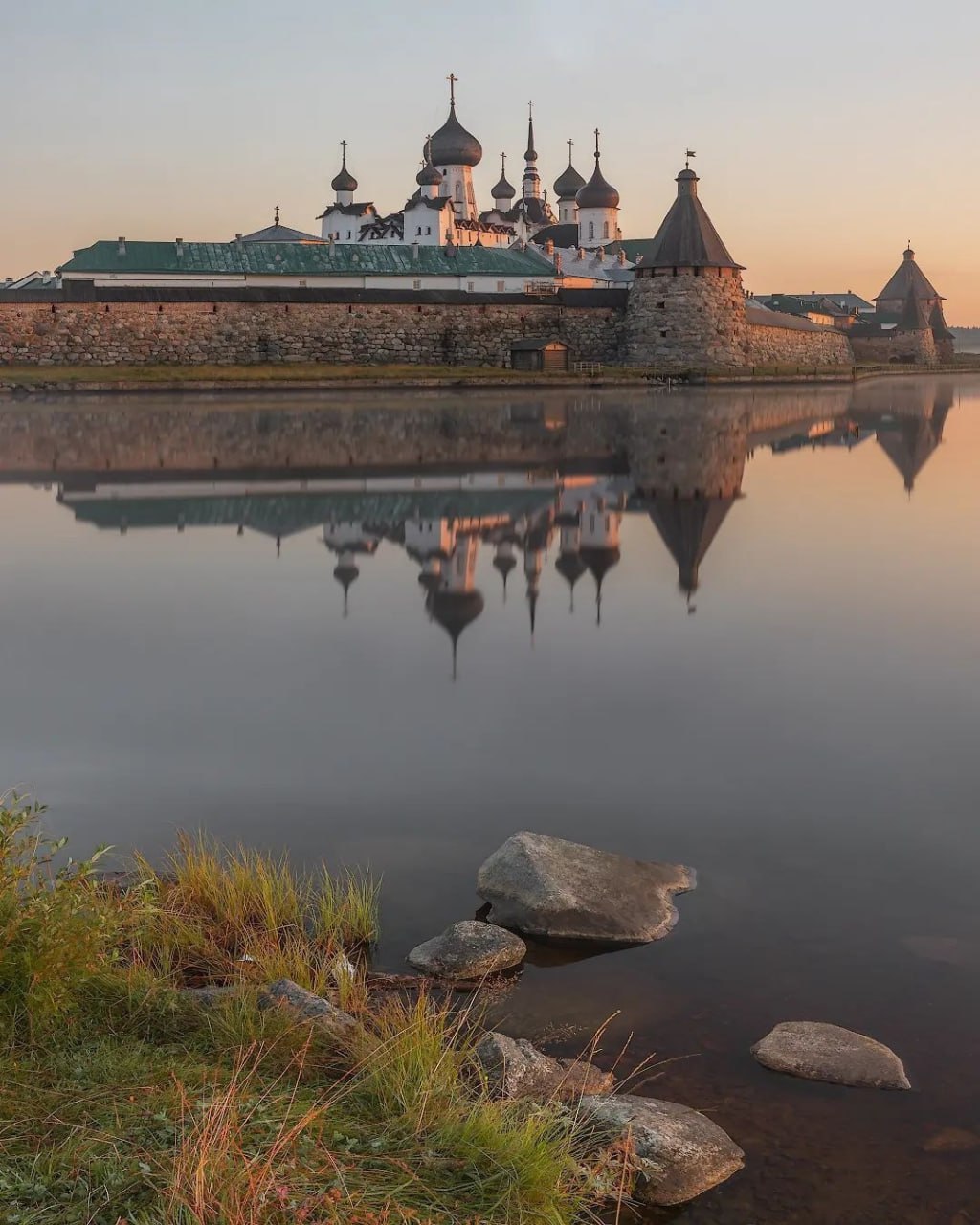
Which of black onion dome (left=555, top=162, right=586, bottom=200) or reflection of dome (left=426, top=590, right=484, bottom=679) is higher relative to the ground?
black onion dome (left=555, top=162, right=586, bottom=200)

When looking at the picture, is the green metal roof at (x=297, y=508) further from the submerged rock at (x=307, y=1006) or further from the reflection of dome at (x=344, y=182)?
the reflection of dome at (x=344, y=182)

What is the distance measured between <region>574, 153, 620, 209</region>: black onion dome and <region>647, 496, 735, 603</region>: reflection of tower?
205ft

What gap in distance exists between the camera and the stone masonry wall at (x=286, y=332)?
4391 cm

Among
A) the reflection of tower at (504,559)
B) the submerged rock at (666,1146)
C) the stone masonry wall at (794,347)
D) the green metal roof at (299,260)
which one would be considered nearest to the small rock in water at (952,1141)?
the submerged rock at (666,1146)

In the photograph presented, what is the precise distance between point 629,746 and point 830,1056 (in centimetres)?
259

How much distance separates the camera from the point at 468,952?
4234 millimetres

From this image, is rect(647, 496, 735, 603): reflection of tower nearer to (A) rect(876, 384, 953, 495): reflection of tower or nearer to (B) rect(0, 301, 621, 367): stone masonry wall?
(A) rect(876, 384, 953, 495): reflection of tower

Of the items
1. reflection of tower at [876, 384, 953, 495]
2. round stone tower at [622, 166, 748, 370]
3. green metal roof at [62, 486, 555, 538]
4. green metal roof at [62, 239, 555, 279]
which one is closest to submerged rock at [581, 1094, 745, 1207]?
green metal roof at [62, 486, 555, 538]

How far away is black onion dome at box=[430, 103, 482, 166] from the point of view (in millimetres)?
67750

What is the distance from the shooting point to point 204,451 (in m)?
20.5

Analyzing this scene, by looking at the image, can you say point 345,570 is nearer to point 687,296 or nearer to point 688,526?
point 688,526

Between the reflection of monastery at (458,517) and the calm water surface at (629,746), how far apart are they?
0.09m

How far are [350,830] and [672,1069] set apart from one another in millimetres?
1889

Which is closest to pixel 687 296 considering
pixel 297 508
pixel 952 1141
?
pixel 297 508
